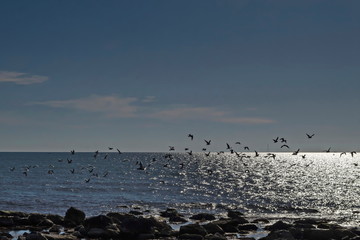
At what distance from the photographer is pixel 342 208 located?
66750 mm

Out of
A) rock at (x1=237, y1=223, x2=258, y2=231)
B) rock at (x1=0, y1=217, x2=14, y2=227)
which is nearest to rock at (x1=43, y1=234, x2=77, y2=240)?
rock at (x1=0, y1=217, x2=14, y2=227)

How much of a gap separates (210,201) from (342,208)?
20.8 meters

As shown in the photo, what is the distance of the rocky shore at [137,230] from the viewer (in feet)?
119

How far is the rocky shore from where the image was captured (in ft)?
119

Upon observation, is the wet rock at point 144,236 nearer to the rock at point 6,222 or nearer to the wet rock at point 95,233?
the wet rock at point 95,233

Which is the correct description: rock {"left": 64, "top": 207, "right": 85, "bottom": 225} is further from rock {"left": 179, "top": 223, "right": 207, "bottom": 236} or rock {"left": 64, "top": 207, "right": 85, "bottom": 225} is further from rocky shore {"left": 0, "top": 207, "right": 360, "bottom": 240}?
rock {"left": 179, "top": 223, "right": 207, "bottom": 236}

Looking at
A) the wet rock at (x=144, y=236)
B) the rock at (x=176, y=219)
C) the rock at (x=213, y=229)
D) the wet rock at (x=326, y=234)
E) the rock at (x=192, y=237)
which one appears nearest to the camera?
the rock at (x=192, y=237)

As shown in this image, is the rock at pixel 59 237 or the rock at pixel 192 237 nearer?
the rock at pixel 59 237

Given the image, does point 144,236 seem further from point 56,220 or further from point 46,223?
point 56,220

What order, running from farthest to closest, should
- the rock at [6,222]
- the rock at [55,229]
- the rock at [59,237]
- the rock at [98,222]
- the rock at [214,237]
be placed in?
the rock at [6,222], the rock at [55,229], the rock at [98,222], the rock at [214,237], the rock at [59,237]

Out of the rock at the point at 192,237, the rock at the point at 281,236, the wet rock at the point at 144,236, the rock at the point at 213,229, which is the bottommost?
the wet rock at the point at 144,236

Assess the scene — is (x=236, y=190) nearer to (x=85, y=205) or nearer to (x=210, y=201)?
(x=210, y=201)

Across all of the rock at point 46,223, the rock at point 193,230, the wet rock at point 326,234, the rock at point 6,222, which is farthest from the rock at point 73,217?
the wet rock at point 326,234

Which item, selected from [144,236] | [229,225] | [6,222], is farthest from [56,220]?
[229,225]
